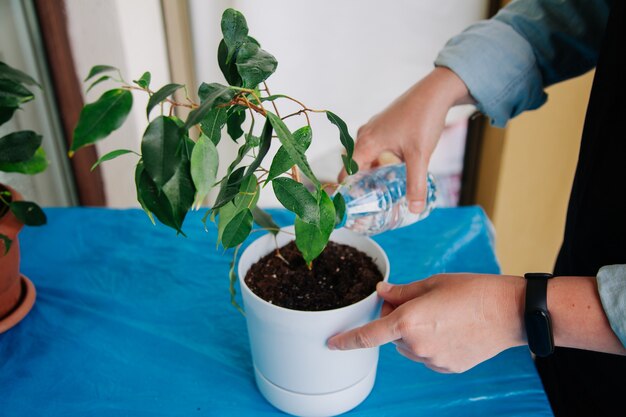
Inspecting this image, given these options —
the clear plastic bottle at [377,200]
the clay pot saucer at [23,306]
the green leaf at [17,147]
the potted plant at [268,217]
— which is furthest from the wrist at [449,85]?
the clay pot saucer at [23,306]

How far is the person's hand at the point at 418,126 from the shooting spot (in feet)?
2.71

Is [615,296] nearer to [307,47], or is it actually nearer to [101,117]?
[101,117]

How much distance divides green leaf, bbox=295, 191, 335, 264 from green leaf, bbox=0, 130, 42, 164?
436mm

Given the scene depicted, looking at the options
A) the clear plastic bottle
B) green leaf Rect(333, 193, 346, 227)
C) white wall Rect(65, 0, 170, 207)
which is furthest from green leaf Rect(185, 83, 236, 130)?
white wall Rect(65, 0, 170, 207)

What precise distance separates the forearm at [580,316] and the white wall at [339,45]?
109 cm

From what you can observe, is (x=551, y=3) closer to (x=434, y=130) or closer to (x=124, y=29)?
(x=434, y=130)

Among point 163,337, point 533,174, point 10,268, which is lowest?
point 533,174

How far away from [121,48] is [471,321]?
1.15 m

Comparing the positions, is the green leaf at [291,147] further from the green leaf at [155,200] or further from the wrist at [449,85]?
the wrist at [449,85]

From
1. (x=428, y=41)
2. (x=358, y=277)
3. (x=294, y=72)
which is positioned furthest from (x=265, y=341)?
(x=428, y=41)

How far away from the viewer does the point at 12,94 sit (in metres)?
0.68

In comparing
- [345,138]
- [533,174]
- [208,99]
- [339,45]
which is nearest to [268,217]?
[345,138]

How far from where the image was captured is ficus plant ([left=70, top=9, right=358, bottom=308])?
391mm

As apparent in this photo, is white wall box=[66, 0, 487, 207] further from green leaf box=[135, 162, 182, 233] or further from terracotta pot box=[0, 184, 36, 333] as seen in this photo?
green leaf box=[135, 162, 182, 233]
